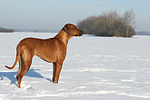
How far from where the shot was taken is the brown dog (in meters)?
4.23

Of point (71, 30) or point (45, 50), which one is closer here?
point (45, 50)

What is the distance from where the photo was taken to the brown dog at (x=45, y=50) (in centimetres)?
423

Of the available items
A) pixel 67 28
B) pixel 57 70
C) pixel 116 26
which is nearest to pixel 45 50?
pixel 57 70

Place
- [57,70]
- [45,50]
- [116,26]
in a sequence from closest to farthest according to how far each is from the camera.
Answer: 1. [45,50]
2. [57,70]
3. [116,26]

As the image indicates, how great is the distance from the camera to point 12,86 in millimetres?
4473

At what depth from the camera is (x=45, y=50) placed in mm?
4570

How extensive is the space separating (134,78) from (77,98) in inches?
109

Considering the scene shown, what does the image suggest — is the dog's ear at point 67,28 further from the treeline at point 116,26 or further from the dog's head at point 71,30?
the treeline at point 116,26

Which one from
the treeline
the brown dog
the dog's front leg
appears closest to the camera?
the brown dog

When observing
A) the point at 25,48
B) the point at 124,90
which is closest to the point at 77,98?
the point at 124,90

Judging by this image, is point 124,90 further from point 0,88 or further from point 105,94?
point 0,88

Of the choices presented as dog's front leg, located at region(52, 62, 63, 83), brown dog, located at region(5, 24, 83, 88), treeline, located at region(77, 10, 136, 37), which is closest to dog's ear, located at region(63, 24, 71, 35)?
brown dog, located at region(5, 24, 83, 88)

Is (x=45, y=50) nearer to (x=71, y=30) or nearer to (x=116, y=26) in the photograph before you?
(x=71, y=30)

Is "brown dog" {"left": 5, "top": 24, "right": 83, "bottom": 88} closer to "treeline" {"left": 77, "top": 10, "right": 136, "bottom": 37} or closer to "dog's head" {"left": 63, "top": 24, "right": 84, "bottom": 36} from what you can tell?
"dog's head" {"left": 63, "top": 24, "right": 84, "bottom": 36}
